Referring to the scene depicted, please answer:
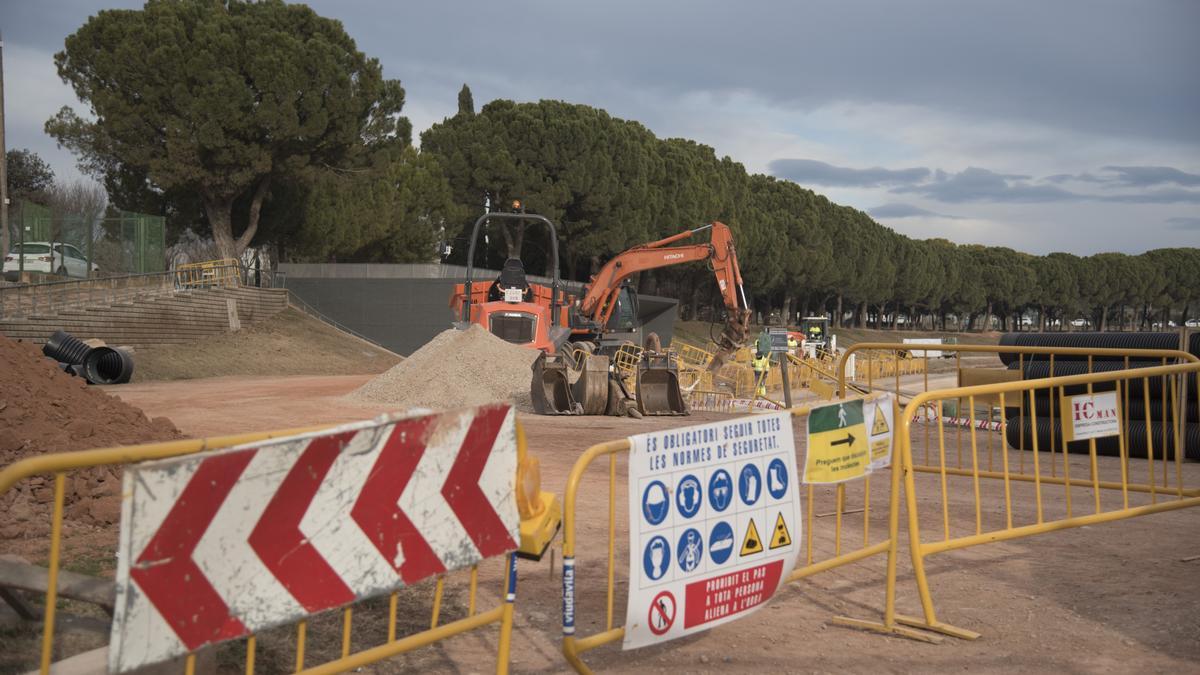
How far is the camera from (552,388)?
20.3m

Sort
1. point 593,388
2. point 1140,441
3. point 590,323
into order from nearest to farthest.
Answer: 1. point 1140,441
2. point 593,388
3. point 590,323

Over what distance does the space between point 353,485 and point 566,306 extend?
2517cm

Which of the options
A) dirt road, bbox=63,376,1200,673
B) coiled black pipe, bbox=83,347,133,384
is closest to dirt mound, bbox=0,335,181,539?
dirt road, bbox=63,376,1200,673

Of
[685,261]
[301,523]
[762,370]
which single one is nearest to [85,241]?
[685,261]

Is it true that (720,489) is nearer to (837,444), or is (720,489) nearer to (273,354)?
(837,444)

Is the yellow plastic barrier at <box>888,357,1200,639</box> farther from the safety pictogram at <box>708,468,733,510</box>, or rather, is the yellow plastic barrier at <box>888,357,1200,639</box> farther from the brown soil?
the brown soil

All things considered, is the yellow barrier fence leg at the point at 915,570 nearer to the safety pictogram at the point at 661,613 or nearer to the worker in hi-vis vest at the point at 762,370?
the safety pictogram at the point at 661,613

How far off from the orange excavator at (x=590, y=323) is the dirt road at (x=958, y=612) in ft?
32.8

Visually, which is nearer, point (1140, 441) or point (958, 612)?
point (958, 612)

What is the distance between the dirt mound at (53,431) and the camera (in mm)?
8352

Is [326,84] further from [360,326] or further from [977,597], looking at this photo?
[977,597]

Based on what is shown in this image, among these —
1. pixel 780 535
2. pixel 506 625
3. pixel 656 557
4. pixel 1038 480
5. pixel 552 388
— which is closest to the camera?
pixel 506 625

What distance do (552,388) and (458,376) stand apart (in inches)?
89.0

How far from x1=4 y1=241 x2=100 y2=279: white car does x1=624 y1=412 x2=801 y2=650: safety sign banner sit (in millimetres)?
31634
